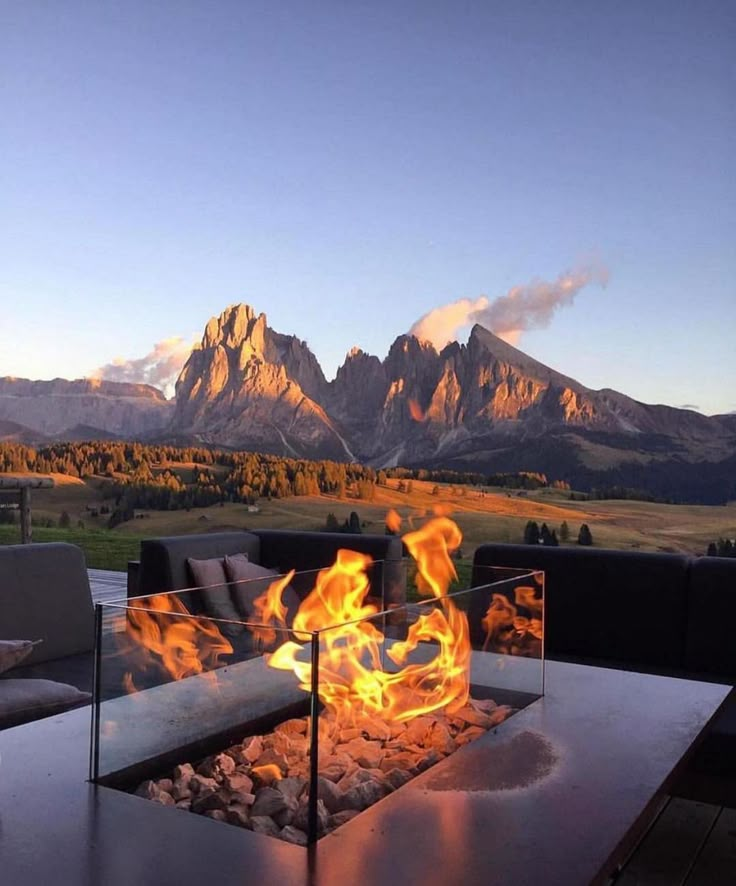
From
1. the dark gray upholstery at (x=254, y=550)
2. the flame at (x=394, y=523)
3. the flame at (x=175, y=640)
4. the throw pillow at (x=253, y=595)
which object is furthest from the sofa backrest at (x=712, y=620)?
the flame at (x=394, y=523)

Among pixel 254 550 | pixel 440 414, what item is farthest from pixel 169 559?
pixel 440 414

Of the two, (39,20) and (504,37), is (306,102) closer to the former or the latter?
(504,37)

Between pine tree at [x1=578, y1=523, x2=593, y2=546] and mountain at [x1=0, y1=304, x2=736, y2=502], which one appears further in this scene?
pine tree at [x1=578, y1=523, x2=593, y2=546]

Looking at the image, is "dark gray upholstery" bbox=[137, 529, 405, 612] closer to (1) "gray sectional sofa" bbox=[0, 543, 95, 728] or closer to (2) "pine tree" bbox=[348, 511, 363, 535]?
(1) "gray sectional sofa" bbox=[0, 543, 95, 728]

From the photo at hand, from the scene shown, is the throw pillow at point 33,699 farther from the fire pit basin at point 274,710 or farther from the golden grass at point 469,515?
the golden grass at point 469,515

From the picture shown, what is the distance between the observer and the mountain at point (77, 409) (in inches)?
397

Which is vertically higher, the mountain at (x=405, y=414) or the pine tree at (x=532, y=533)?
the mountain at (x=405, y=414)

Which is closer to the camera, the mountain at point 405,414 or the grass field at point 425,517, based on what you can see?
the grass field at point 425,517

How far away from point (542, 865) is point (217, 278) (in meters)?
8.41

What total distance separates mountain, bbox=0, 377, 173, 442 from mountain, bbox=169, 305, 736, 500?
38 centimetres

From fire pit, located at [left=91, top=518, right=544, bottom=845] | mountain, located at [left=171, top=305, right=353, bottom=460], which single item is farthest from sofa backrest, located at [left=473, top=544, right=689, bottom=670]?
mountain, located at [left=171, top=305, right=353, bottom=460]

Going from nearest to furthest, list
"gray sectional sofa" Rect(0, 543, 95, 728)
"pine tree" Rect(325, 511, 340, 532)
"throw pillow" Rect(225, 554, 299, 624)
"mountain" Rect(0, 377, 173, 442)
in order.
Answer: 1. "throw pillow" Rect(225, 554, 299, 624)
2. "gray sectional sofa" Rect(0, 543, 95, 728)
3. "pine tree" Rect(325, 511, 340, 532)
4. "mountain" Rect(0, 377, 173, 442)

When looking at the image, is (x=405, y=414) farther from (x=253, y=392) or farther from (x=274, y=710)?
(x=274, y=710)

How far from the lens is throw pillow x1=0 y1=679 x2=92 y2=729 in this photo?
2135mm
